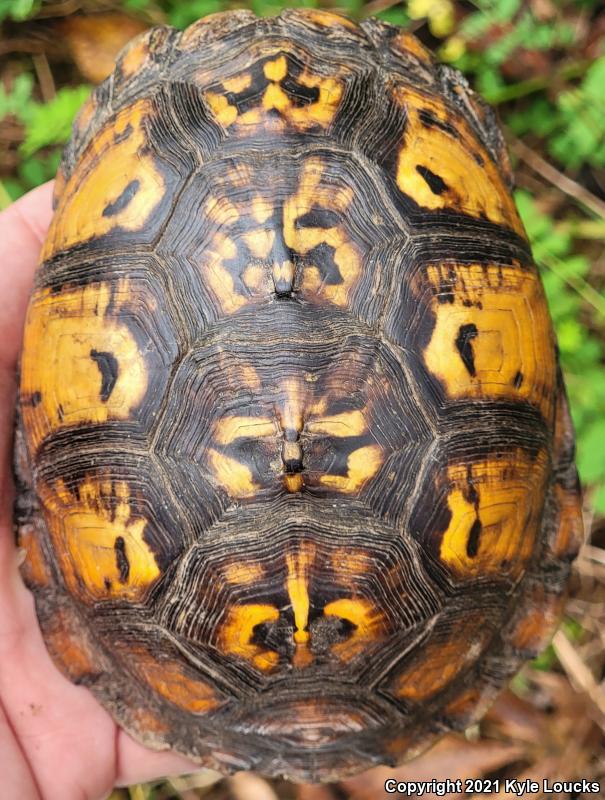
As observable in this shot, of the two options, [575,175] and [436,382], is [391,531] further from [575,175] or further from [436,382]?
[575,175]

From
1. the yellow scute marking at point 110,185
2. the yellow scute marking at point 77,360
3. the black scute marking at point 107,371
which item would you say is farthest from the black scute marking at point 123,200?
the black scute marking at point 107,371

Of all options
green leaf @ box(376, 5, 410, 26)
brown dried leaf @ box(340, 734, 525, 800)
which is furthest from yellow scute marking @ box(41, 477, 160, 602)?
green leaf @ box(376, 5, 410, 26)

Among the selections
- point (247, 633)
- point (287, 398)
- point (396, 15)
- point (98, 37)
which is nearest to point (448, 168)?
point (287, 398)

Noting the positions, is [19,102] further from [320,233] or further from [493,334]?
[493,334]

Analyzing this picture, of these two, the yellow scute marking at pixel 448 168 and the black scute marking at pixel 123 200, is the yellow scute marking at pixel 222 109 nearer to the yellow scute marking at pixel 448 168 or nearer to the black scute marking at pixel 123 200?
the black scute marking at pixel 123 200

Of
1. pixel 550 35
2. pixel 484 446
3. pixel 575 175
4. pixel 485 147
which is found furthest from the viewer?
pixel 575 175

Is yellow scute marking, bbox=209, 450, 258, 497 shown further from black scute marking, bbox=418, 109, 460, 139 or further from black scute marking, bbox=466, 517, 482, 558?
black scute marking, bbox=418, 109, 460, 139

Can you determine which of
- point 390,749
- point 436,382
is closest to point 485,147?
point 436,382
